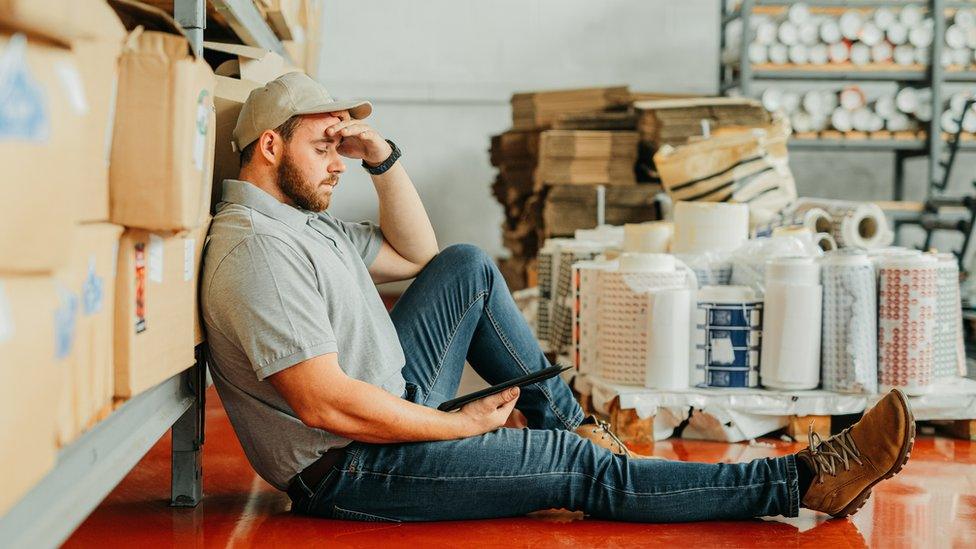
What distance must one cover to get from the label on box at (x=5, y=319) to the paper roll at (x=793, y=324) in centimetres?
270

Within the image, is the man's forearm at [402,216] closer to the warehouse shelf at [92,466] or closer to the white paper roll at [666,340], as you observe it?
the warehouse shelf at [92,466]

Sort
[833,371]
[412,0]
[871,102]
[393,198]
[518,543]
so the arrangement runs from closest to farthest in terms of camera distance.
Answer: [518,543] → [393,198] → [833,371] → [871,102] → [412,0]

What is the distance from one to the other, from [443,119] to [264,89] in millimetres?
6825

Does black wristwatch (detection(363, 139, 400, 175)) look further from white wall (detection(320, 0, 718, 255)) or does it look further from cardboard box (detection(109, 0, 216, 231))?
white wall (detection(320, 0, 718, 255))

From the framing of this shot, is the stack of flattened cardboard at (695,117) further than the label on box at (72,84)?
Yes

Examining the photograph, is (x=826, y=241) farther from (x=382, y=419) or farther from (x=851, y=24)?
(x=851, y=24)

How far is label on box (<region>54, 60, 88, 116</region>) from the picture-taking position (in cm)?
102

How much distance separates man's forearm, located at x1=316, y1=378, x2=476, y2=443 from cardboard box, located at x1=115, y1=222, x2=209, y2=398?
0.31 m

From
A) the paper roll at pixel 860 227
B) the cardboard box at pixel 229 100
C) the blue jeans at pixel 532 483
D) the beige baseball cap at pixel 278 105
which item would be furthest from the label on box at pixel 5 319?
the paper roll at pixel 860 227

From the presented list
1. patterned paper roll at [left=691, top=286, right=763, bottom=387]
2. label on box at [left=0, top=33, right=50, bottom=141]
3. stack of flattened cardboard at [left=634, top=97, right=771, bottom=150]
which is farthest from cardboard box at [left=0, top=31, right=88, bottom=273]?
stack of flattened cardboard at [left=634, top=97, right=771, bottom=150]

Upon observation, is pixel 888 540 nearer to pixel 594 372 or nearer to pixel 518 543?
pixel 518 543

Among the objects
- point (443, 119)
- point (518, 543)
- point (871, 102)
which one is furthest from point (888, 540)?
point (443, 119)

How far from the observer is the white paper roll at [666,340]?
10.8 ft

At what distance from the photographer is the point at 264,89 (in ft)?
7.54
